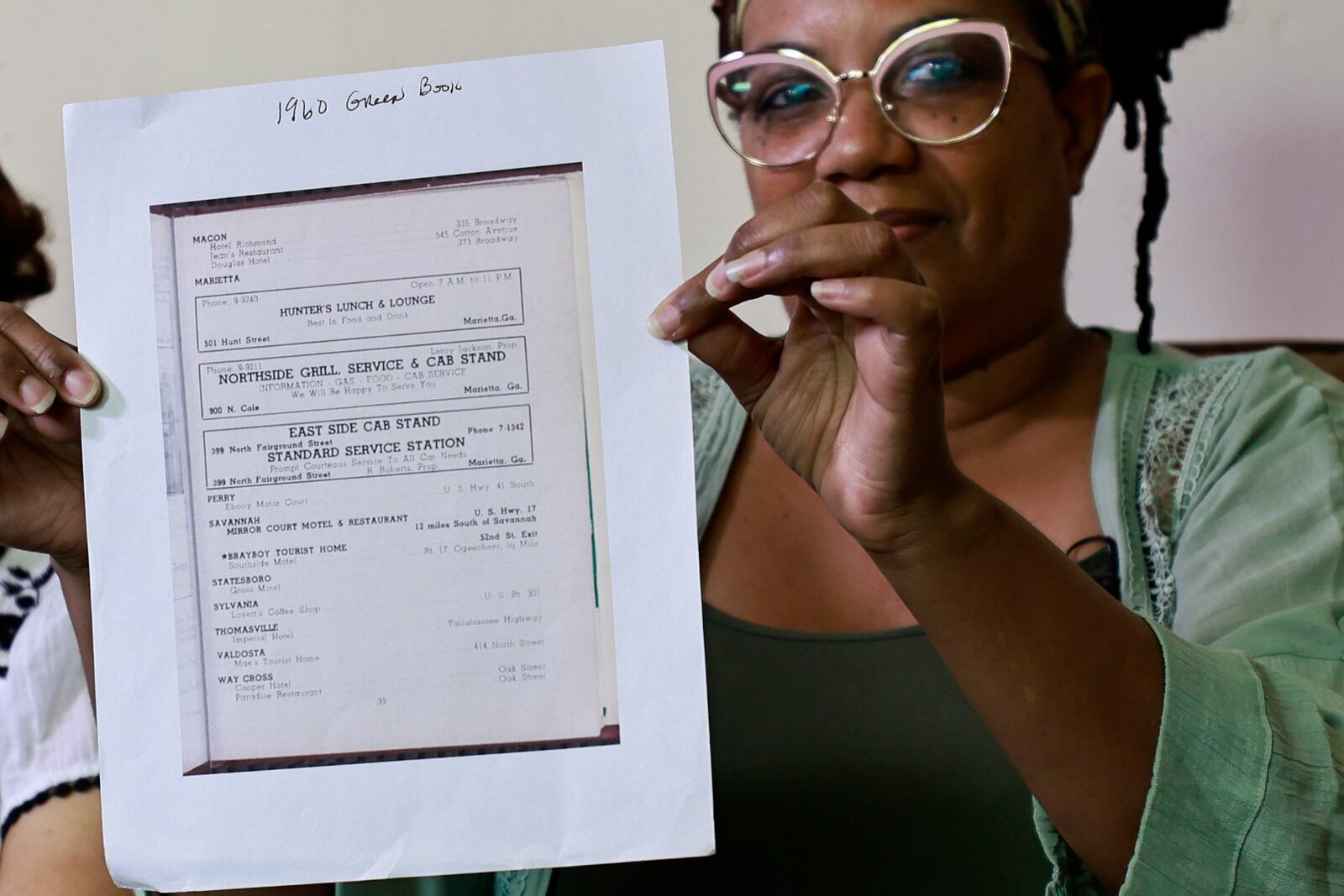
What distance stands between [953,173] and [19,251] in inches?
38.6

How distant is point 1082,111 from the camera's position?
101 centimetres

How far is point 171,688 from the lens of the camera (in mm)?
654

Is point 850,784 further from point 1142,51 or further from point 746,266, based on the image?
point 1142,51

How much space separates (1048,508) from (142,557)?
68cm

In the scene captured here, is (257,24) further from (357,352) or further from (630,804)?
(630,804)

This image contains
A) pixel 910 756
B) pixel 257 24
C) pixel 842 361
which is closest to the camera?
pixel 842 361

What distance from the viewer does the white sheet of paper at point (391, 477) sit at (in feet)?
2.02

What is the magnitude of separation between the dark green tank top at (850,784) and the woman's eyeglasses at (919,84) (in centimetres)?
36

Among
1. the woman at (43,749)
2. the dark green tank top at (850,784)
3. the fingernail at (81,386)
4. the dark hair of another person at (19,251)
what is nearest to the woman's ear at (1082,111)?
the dark green tank top at (850,784)

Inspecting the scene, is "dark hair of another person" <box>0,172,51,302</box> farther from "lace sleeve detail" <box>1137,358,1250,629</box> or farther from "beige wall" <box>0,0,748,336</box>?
"lace sleeve detail" <box>1137,358,1250,629</box>

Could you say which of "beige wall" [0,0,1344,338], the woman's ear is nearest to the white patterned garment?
"beige wall" [0,0,1344,338]

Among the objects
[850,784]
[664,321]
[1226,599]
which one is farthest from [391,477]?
[1226,599]

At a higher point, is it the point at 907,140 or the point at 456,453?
the point at 907,140

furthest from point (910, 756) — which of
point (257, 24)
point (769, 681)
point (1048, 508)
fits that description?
point (257, 24)
